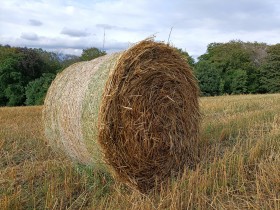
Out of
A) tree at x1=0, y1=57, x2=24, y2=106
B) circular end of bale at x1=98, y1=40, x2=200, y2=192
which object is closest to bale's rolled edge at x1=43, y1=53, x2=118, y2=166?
circular end of bale at x1=98, y1=40, x2=200, y2=192

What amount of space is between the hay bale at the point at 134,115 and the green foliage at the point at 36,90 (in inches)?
1288

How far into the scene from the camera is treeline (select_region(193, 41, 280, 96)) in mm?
44312

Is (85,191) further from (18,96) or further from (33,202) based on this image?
(18,96)

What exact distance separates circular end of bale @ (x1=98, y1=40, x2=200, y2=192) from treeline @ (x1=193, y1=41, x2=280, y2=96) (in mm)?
34963

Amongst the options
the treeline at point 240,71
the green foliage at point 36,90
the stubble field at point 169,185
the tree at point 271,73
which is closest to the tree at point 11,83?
the green foliage at point 36,90

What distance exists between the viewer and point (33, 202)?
4504mm

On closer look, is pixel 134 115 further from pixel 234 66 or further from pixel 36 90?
pixel 234 66

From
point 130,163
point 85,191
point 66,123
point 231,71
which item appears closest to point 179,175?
point 130,163

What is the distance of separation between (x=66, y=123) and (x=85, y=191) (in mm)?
1266

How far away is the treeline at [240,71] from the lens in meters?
44.3

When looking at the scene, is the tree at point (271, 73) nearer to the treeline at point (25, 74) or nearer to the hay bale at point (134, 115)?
the treeline at point (25, 74)

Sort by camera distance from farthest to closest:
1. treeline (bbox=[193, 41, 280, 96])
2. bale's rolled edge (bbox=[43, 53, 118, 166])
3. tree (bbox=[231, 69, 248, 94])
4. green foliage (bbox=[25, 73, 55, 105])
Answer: tree (bbox=[231, 69, 248, 94]) → treeline (bbox=[193, 41, 280, 96]) → green foliage (bbox=[25, 73, 55, 105]) → bale's rolled edge (bbox=[43, 53, 118, 166])

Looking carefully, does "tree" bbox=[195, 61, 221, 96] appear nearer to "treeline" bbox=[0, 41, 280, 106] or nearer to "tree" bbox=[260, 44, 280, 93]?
"treeline" bbox=[0, 41, 280, 106]

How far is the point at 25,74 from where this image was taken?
138 feet
